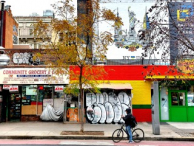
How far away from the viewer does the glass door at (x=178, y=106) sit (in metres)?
17.8

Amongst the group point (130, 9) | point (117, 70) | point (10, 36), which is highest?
point (130, 9)

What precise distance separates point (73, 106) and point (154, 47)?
7705 mm

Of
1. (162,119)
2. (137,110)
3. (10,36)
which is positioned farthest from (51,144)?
(10,36)

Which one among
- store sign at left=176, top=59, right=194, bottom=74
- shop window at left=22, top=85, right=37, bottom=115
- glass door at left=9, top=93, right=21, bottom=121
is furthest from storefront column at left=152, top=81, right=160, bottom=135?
glass door at left=9, top=93, right=21, bottom=121

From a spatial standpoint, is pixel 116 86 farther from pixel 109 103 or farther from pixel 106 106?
pixel 106 106

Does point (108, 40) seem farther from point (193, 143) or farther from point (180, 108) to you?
point (180, 108)

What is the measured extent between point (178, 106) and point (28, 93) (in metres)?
10.9

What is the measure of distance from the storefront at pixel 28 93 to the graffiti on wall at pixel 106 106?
2196 millimetres

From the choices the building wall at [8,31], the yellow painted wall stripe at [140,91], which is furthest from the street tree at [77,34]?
the building wall at [8,31]

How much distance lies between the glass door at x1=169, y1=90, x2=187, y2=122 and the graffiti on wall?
11.0ft

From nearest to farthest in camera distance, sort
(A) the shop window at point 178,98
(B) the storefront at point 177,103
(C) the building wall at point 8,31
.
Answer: (B) the storefront at point 177,103 < (A) the shop window at point 178,98 < (C) the building wall at point 8,31

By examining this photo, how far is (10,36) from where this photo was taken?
23875 millimetres

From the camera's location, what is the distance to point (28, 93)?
18422 mm

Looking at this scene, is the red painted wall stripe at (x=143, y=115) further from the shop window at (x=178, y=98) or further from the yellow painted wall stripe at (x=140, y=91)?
the shop window at (x=178, y=98)
